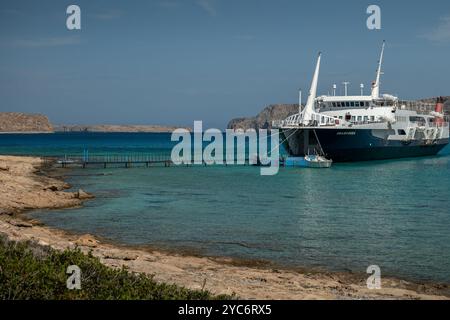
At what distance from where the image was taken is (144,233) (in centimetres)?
2298

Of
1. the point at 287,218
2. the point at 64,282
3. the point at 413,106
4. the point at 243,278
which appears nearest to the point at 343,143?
the point at 413,106

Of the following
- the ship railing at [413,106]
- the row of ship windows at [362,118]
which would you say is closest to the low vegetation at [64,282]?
the row of ship windows at [362,118]

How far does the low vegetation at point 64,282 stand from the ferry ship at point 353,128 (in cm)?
5059

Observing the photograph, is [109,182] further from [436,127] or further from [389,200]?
[436,127]

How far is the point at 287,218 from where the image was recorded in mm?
27125

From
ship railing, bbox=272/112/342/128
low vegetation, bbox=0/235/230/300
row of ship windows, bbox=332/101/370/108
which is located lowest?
low vegetation, bbox=0/235/230/300

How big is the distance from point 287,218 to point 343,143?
36217 mm

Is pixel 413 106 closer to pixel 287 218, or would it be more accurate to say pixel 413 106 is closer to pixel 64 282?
pixel 287 218

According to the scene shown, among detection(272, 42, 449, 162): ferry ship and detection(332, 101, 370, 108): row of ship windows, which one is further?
detection(332, 101, 370, 108): row of ship windows

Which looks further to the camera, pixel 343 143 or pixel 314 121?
pixel 343 143

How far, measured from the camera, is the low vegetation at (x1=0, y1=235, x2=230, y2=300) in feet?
28.7

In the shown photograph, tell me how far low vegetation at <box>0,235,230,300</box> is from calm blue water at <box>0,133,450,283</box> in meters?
8.50

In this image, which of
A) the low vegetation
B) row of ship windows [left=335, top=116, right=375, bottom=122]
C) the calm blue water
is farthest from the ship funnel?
the low vegetation

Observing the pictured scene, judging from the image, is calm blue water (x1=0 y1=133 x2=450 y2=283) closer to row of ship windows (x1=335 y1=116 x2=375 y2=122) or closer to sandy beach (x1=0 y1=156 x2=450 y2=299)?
sandy beach (x1=0 y1=156 x2=450 y2=299)
